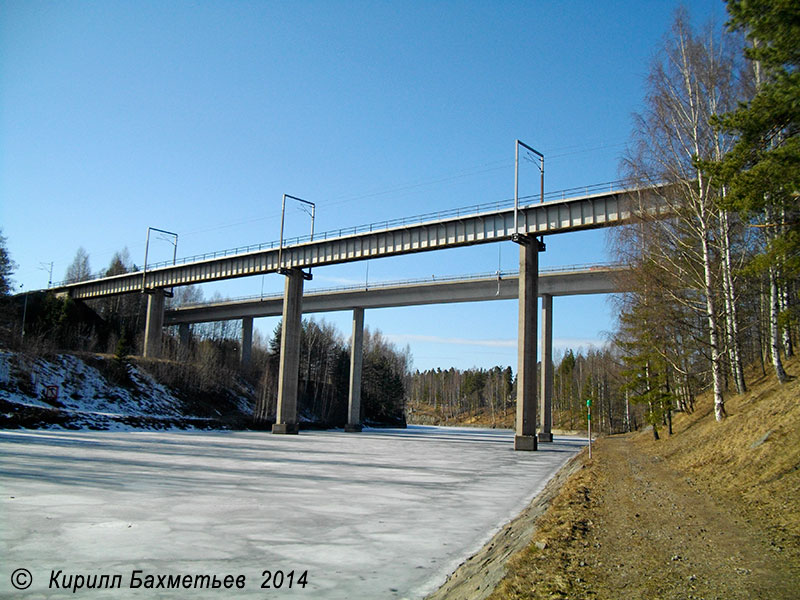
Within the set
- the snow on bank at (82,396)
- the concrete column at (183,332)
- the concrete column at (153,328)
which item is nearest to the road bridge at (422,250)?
the concrete column at (153,328)

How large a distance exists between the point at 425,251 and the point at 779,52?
33167 millimetres

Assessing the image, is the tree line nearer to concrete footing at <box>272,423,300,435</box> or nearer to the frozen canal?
the frozen canal

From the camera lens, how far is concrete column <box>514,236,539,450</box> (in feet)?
119

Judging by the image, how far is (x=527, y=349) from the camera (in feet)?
121

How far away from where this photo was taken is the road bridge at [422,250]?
3625cm

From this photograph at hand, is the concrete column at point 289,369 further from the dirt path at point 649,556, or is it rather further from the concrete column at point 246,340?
the dirt path at point 649,556

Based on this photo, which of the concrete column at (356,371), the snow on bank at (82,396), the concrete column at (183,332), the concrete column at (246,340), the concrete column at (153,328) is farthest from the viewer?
the concrete column at (183,332)

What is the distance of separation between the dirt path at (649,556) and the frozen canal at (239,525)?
1287mm

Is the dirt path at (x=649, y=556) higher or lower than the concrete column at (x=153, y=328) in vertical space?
lower

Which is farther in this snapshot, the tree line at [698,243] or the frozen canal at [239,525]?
the tree line at [698,243]

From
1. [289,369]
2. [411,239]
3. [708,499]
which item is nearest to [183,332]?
[289,369]

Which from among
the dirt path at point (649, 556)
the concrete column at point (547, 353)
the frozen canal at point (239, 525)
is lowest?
the frozen canal at point (239, 525)

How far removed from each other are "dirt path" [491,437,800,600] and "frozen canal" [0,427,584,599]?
1.29m

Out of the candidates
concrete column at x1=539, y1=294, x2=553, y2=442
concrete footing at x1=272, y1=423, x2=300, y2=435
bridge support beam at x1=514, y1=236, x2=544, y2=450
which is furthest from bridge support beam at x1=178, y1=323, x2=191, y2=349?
bridge support beam at x1=514, y1=236, x2=544, y2=450
